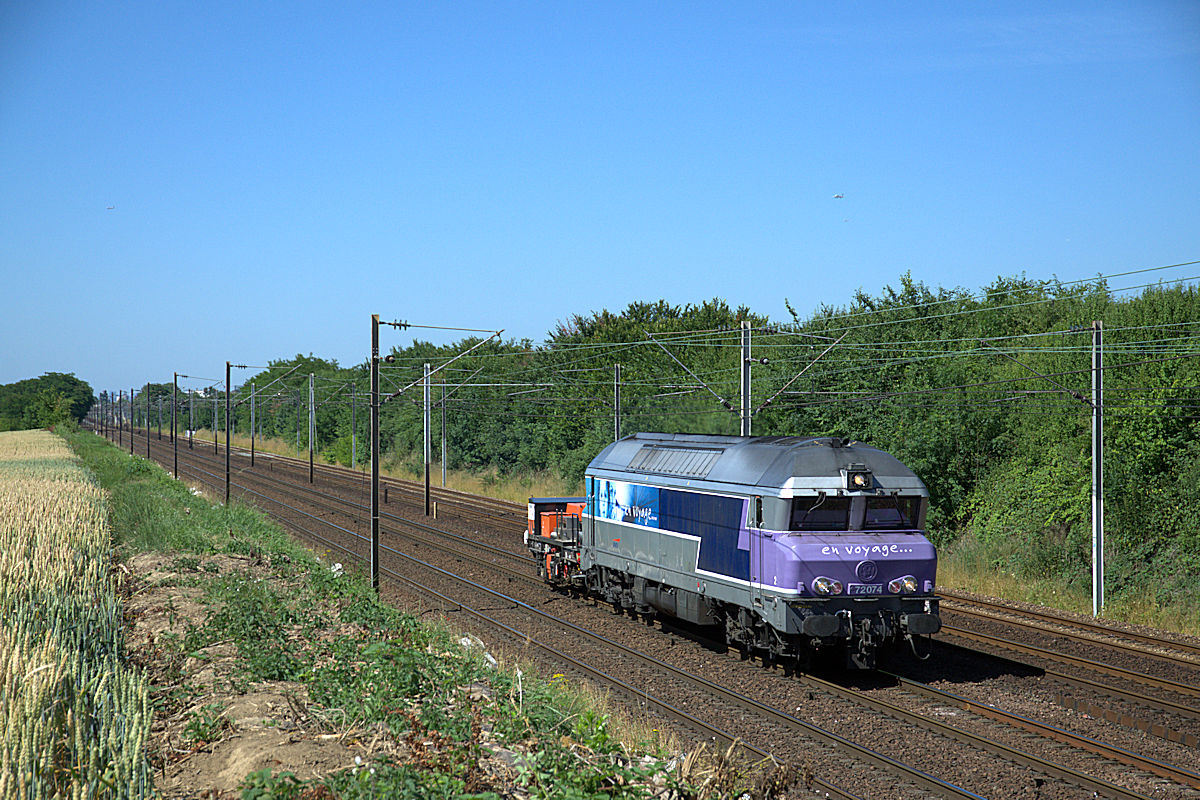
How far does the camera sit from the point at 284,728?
10406 mm

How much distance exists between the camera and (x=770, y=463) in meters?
15.7

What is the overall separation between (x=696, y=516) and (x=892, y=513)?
3747 millimetres

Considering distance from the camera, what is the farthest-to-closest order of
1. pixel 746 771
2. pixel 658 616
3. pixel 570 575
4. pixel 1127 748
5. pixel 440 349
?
pixel 440 349 < pixel 570 575 < pixel 658 616 < pixel 1127 748 < pixel 746 771

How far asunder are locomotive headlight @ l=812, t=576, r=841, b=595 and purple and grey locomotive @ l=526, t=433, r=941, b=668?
2 centimetres

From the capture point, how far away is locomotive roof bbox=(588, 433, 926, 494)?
15.1 m

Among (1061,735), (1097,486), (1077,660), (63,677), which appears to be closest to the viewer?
(63,677)

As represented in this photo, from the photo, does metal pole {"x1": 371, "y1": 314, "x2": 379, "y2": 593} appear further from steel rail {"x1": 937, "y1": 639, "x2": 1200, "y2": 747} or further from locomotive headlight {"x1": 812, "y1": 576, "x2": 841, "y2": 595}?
steel rail {"x1": 937, "y1": 639, "x2": 1200, "y2": 747}

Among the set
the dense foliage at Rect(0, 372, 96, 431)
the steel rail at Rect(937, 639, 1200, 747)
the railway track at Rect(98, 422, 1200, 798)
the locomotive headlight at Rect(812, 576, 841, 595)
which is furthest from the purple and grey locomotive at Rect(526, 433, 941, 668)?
the dense foliage at Rect(0, 372, 96, 431)

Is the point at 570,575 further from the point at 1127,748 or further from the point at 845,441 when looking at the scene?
the point at 1127,748

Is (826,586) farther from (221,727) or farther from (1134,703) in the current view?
(221,727)

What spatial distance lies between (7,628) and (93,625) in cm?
154

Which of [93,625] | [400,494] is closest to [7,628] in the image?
[93,625]

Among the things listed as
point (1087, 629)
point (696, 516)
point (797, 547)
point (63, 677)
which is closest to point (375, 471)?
point (696, 516)

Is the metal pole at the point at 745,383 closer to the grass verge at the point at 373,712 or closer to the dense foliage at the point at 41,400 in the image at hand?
the grass verge at the point at 373,712
